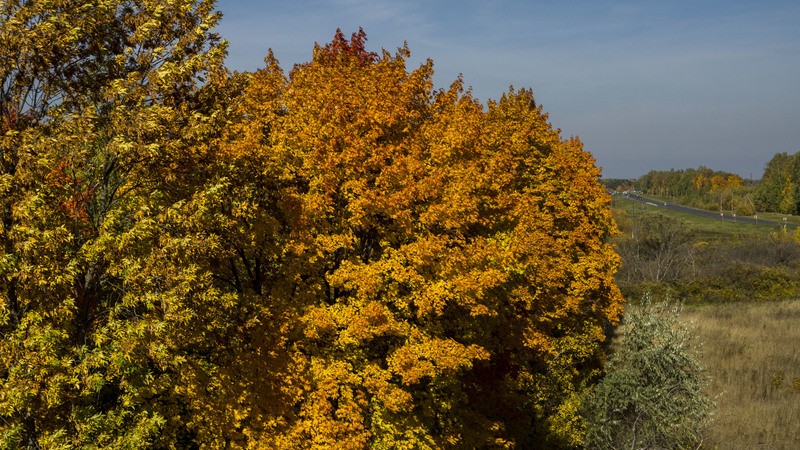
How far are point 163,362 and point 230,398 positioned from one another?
13.5ft

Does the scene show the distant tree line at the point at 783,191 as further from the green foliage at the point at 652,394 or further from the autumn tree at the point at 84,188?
the autumn tree at the point at 84,188

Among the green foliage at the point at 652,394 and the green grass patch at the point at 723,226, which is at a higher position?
the green grass patch at the point at 723,226

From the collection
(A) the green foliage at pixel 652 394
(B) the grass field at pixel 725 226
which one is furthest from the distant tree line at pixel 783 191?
(A) the green foliage at pixel 652 394

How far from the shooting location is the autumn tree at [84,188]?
1320 centimetres

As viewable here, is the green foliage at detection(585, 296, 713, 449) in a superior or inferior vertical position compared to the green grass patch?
inferior

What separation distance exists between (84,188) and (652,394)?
75.1 ft

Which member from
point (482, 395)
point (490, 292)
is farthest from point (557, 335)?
point (490, 292)

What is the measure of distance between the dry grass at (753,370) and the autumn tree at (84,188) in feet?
79.1

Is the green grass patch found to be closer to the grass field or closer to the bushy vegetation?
the grass field

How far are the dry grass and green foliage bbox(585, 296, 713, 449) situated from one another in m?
1.69

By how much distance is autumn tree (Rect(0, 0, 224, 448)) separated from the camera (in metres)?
13.2

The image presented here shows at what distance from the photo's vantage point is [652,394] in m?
27.5

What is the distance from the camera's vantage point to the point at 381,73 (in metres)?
23.6

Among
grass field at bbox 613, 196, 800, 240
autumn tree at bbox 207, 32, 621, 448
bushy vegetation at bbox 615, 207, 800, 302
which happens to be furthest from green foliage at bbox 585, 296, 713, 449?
grass field at bbox 613, 196, 800, 240
